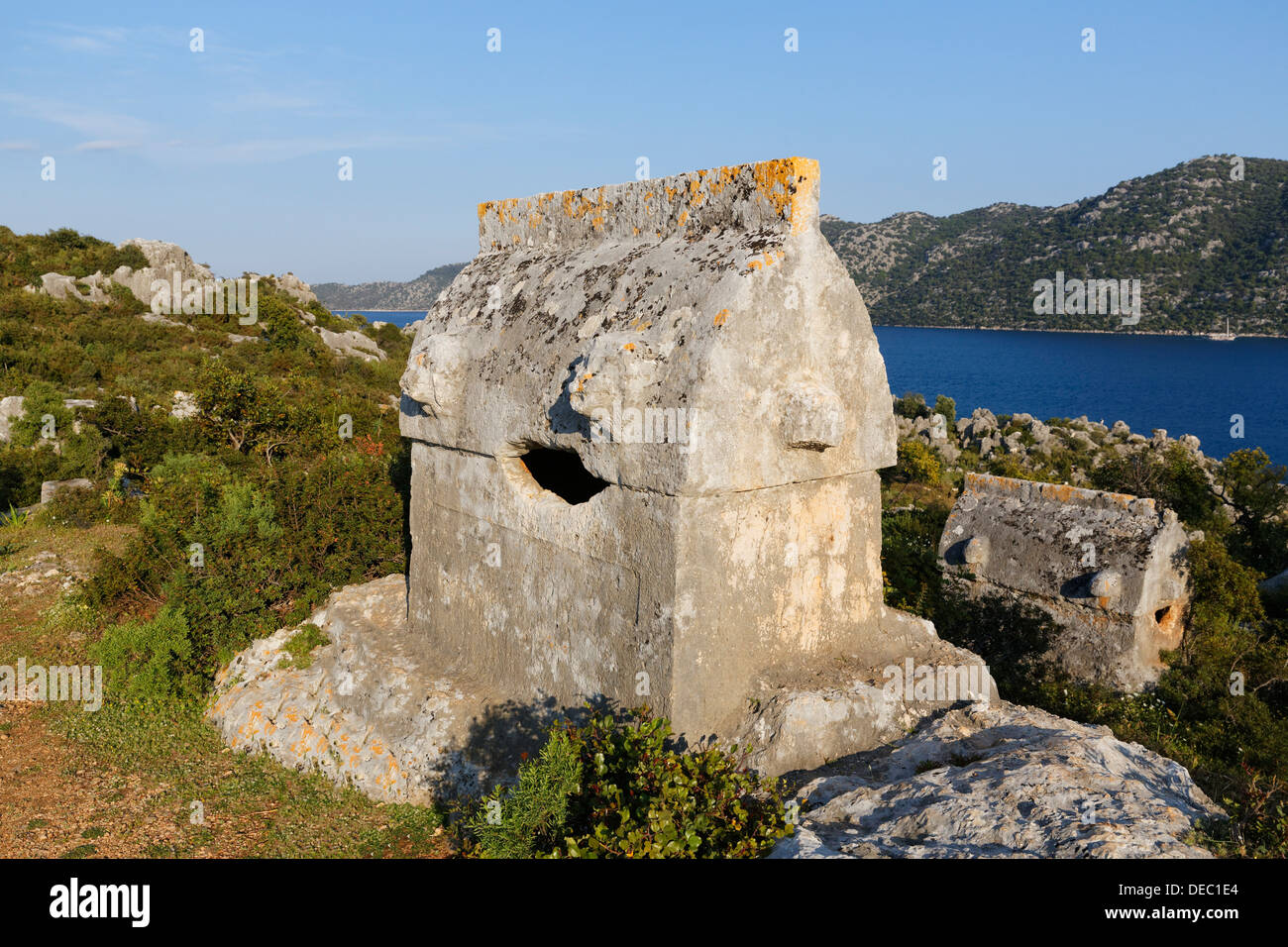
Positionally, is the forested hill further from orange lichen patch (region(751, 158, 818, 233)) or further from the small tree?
orange lichen patch (region(751, 158, 818, 233))

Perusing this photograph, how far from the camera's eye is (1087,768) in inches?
160

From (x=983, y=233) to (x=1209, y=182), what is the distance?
2667 centimetres

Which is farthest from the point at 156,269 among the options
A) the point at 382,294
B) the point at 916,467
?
the point at 382,294

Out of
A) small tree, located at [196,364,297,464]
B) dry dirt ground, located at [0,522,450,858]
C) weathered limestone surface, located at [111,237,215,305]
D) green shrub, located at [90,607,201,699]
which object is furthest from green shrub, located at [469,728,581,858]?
weathered limestone surface, located at [111,237,215,305]

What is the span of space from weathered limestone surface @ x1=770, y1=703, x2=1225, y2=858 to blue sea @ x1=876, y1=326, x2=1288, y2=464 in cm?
4987

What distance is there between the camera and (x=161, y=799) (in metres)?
6.07

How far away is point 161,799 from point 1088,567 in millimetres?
9948

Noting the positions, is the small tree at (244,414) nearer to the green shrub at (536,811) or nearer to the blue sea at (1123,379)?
the green shrub at (536,811)

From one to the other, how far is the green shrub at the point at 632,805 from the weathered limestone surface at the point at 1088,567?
7667 millimetres

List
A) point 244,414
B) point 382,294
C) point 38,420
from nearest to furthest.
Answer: point 244,414
point 38,420
point 382,294

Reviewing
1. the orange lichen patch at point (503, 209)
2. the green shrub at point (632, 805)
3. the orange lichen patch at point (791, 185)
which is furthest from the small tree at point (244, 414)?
the green shrub at point (632, 805)

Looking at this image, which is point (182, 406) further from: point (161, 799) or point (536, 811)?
point (536, 811)

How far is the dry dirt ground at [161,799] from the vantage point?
5.41 metres
